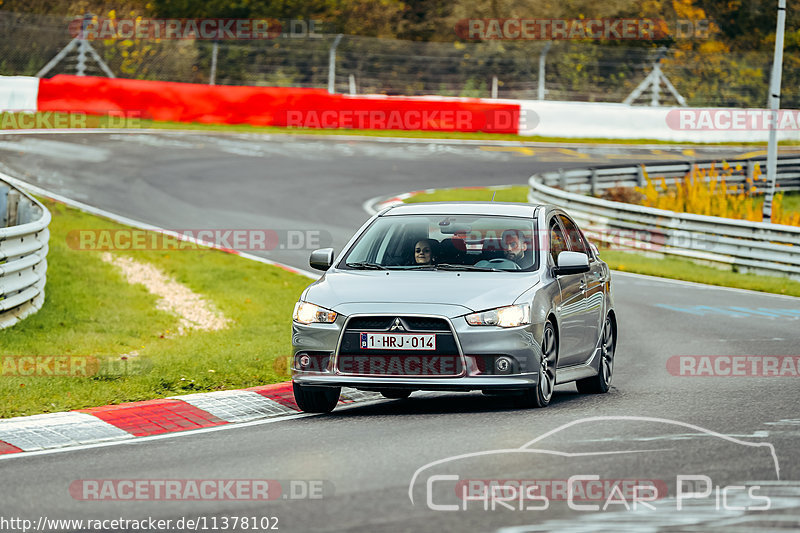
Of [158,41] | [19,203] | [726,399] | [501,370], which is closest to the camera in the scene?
[501,370]

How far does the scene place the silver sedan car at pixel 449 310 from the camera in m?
9.39

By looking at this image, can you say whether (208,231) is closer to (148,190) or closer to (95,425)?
(148,190)

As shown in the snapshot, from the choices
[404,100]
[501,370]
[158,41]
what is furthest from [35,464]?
[158,41]

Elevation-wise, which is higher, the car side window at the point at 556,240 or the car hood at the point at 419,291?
the car side window at the point at 556,240

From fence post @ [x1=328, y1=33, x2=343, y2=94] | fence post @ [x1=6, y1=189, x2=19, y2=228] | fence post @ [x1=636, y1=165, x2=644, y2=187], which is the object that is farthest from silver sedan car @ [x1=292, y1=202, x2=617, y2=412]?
fence post @ [x1=328, y1=33, x2=343, y2=94]

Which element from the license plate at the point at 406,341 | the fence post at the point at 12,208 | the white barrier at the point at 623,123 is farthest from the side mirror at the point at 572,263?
the white barrier at the point at 623,123

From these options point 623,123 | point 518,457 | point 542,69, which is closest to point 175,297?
point 518,457

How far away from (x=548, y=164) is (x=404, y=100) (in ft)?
20.0

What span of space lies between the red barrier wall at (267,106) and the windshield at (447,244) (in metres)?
27.1

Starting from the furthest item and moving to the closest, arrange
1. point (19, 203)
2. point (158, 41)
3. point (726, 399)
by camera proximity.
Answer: point (158, 41) < point (19, 203) < point (726, 399)

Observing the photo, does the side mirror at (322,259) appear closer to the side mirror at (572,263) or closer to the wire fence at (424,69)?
the side mirror at (572,263)

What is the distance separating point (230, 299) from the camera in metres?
17.6

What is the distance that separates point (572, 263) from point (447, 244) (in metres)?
1.02

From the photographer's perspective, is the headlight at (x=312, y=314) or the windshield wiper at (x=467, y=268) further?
the windshield wiper at (x=467, y=268)
